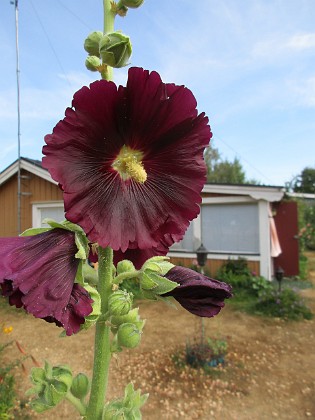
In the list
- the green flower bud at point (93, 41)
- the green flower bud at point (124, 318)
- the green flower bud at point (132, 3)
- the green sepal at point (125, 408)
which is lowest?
the green sepal at point (125, 408)

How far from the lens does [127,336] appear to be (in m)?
1.19

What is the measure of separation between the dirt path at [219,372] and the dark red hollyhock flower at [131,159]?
16.7ft

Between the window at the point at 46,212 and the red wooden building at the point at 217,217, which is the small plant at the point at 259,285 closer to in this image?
the red wooden building at the point at 217,217

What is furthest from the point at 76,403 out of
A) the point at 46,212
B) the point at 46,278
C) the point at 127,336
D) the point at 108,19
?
the point at 46,212

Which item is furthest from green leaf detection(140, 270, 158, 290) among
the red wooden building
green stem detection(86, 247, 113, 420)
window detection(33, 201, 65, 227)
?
window detection(33, 201, 65, 227)

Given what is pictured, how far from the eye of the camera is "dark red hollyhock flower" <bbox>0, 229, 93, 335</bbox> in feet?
2.60

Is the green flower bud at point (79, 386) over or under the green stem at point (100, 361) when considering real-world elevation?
under

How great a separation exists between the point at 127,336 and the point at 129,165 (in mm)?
581

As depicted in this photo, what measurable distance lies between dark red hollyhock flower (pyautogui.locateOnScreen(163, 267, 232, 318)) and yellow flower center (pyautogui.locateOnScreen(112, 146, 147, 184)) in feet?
1.08

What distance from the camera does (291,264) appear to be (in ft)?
44.4

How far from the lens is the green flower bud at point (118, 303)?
43.1 inches

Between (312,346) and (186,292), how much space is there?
769 cm

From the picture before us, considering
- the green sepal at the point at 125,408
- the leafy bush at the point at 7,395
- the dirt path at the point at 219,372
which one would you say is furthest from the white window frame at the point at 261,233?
the green sepal at the point at 125,408

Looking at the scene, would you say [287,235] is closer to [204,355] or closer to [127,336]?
[204,355]
